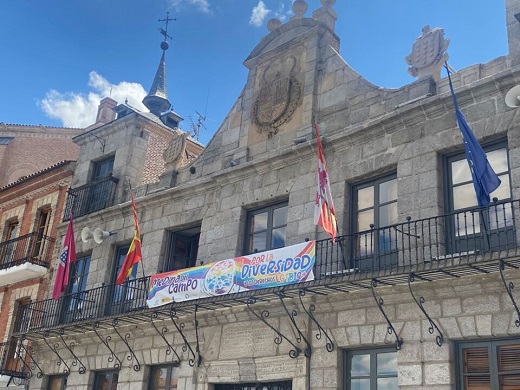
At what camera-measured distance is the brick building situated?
18.8 meters

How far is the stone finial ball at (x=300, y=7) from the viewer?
15.2 metres

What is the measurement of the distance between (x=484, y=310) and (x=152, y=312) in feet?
22.1

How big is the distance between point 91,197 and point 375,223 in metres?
9.85

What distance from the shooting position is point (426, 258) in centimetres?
1040

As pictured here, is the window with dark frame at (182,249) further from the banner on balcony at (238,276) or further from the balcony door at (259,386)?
the balcony door at (259,386)

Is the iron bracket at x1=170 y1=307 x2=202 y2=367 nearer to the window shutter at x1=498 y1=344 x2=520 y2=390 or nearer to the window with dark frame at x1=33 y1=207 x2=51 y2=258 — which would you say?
the window shutter at x1=498 y1=344 x2=520 y2=390

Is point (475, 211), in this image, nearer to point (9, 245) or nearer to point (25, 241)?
point (25, 241)

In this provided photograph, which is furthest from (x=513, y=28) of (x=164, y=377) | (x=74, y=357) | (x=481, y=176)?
(x=74, y=357)

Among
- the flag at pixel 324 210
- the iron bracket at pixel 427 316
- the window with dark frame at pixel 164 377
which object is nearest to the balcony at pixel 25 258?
the window with dark frame at pixel 164 377

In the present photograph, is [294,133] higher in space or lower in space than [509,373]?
higher

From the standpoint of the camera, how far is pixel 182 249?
1583 centimetres

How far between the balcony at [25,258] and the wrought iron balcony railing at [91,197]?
48.6 inches

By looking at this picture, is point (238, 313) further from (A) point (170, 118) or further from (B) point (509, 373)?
(A) point (170, 118)

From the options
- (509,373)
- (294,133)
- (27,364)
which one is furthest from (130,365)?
(509,373)
